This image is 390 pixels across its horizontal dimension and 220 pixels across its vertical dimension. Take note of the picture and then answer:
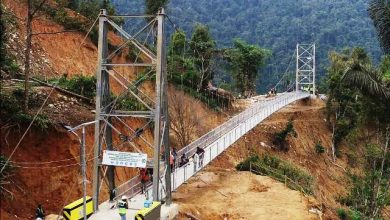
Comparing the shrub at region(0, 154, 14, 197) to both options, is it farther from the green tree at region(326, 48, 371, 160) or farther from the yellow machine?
the green tree at region(326, 48, 371, 160)

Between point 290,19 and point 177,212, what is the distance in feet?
327

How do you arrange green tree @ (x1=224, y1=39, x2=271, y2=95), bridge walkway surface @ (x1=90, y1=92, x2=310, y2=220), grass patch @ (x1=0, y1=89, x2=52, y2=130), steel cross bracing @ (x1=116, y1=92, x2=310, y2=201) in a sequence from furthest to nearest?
1. green tree @ (x1=224, y1=39, x2=271, y2=95)
2. steel cross bracing @ (x1=116, y1=92, x2=310, y2=201)
3. grass patch @ (x1=0, y1=89, x2=52, y2=130)
4. bridge walkway surface @ (x1=90, y1=92, x2=310, y2=220)

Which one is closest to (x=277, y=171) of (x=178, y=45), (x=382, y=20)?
(x=382, y=20)

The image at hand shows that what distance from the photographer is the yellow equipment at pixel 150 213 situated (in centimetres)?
1008

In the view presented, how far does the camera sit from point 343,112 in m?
35.6

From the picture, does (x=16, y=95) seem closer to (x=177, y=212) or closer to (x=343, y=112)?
(x=177, y=212)

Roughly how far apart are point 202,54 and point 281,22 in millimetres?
75278

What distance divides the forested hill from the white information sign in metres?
69.9

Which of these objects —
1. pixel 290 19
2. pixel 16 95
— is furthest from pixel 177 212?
pixel 290 19

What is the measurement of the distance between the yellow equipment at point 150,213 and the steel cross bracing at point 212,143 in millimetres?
1532

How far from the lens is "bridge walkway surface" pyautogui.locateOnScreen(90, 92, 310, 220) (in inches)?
468

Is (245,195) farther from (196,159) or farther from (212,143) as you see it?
(212,143)

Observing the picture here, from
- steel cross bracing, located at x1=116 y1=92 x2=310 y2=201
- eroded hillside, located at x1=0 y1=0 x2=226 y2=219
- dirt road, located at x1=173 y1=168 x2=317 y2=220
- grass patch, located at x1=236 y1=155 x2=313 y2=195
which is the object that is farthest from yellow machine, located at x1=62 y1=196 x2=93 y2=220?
grass patch, located at x1=236 y1=155 x2=313 y2=195

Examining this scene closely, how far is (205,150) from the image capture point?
17.4 meters
